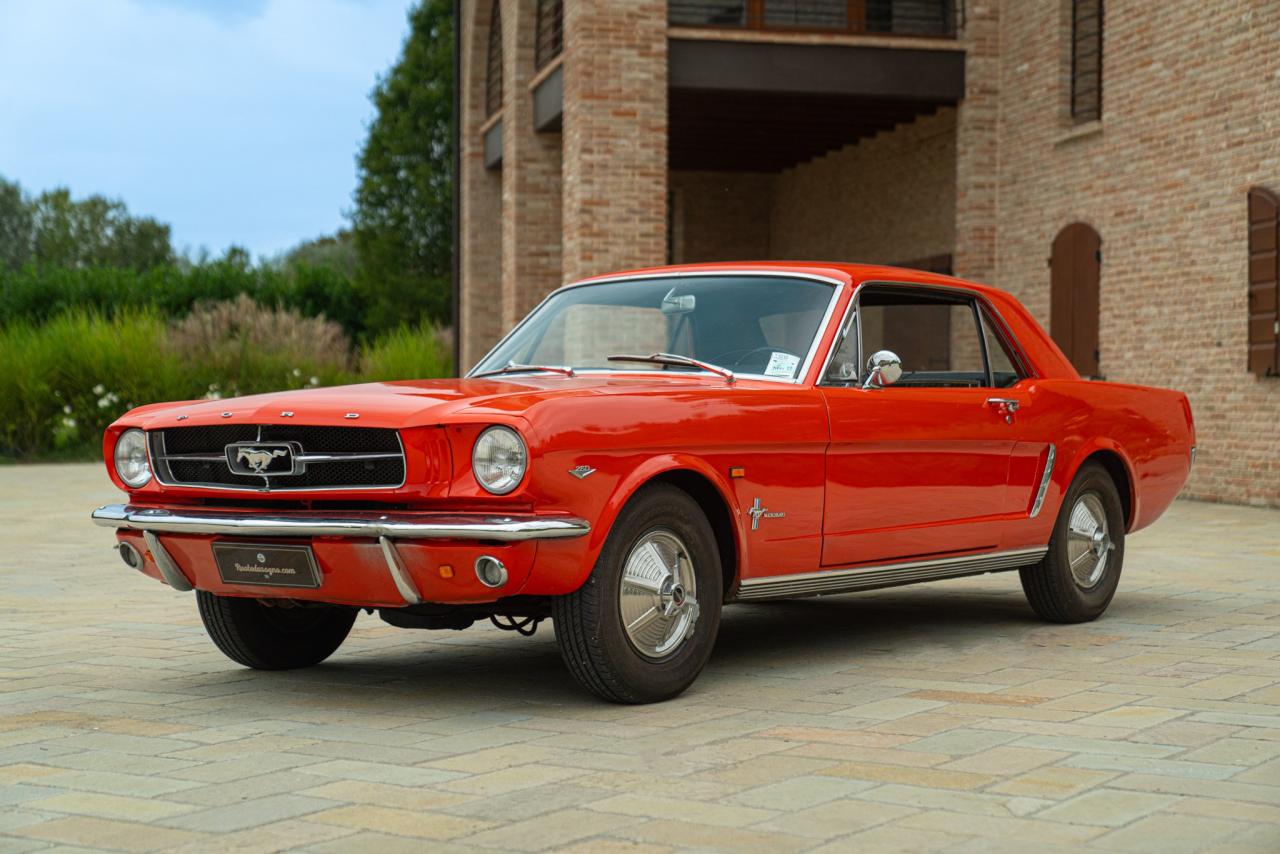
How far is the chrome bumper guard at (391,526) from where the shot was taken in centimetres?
489

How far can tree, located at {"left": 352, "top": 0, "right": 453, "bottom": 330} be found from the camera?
137 feet

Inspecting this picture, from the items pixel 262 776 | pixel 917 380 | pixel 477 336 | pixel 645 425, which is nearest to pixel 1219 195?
pixel 917 380

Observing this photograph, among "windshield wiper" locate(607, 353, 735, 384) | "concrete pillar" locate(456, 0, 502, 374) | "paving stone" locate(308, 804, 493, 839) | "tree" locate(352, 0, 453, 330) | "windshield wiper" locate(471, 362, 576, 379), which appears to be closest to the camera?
"paving stone" locate(308, 804, 493, 839)

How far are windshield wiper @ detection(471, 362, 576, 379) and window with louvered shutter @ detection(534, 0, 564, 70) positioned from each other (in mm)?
15528

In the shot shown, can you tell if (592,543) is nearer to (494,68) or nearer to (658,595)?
(658,595)

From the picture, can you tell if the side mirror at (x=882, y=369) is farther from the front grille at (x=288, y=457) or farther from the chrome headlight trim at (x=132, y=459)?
the chrome headlight trim at (x=132, y=459)

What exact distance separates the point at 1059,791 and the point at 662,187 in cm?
1531

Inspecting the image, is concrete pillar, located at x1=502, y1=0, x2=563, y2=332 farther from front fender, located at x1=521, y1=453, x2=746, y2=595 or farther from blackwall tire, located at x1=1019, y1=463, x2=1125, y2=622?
front fender, located at x1=521, y1=453, x2=746, y2=595

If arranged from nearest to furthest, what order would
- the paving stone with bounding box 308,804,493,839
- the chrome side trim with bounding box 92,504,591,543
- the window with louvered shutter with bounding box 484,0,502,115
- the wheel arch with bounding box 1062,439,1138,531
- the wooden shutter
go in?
the paving stone with bounding box 308,804,493,839
the chrome side trim with bounding box 92,504,591,543
the wheel arch with bounding box 1062,439,1138,531
the wooden shutter
the window with louvered shutter with bounding box 484,0,502,115

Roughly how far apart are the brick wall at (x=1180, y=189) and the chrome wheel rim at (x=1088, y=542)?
750 centimetres

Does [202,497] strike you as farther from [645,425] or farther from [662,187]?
[662,187]

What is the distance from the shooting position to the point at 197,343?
79.7 feet


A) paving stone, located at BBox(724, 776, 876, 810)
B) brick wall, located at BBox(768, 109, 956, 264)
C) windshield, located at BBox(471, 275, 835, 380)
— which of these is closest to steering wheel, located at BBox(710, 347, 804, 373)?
windshield, located at BBox(471, 275, 835, 380)

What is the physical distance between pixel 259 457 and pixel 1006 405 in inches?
124
